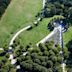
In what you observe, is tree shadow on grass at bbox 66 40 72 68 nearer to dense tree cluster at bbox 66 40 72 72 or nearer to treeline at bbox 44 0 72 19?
dense tree cluster at bbox 66 40 72 72

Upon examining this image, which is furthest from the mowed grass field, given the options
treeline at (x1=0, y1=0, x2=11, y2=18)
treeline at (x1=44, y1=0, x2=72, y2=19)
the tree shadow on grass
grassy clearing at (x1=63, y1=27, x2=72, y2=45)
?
the tree shadow on grass

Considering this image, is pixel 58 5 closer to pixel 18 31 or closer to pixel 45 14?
pixel 45 14

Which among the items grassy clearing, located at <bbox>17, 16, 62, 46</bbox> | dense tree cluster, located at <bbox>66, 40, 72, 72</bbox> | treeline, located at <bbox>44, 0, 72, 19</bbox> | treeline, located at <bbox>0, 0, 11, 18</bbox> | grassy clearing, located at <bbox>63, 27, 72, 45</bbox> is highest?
treeline, located at <bbox>0, 0, 11, 18</bbox>

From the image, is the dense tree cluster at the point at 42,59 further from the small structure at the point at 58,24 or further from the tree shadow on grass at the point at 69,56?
the small structure at the point at 58,24

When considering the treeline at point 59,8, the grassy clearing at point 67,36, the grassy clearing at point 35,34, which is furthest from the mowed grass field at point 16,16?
the grassy clearing at point 67,36

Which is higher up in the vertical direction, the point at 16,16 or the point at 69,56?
the point at 16,16

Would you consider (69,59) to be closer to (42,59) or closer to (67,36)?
(42,59)

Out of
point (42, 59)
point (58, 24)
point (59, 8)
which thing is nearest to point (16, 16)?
point (59, 8)
